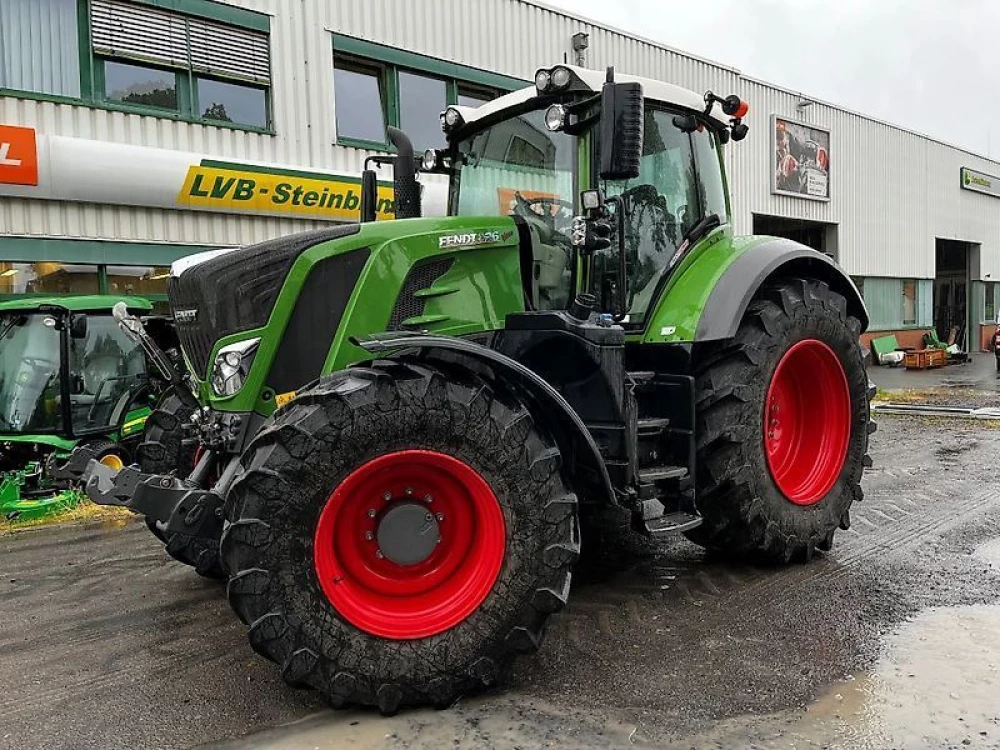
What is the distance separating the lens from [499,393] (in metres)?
3.30

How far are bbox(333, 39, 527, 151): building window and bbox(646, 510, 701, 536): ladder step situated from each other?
8.06 m

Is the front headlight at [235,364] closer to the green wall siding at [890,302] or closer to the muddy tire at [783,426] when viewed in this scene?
the muddy tire at [783,426]

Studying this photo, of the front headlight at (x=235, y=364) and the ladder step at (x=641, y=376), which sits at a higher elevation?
the front headlight at (x=235, y=364)

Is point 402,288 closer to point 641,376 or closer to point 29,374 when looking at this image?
point 641,376

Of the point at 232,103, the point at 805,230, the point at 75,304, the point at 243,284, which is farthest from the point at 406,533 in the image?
the point at 805,230

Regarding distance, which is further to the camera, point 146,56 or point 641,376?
point 146,56

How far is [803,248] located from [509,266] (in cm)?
200

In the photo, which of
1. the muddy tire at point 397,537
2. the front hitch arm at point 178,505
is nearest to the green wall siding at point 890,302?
the muddy tire at point 397,537

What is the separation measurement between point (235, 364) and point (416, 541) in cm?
108

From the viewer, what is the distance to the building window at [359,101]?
11031mm

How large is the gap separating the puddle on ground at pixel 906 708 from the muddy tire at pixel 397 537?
845mm

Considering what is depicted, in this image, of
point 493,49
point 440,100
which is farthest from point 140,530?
point 493,49

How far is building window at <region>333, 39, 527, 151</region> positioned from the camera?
11.0 m

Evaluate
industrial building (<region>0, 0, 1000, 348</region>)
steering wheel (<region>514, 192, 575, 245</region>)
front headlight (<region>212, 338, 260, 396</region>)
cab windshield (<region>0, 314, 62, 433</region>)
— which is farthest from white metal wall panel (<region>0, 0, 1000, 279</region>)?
steering wheel (<region>514, 192, 575, 245</region>)
